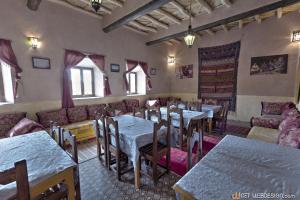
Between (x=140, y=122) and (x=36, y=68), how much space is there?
2.76 meters

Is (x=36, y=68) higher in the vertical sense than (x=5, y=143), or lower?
higher

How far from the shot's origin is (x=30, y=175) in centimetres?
110

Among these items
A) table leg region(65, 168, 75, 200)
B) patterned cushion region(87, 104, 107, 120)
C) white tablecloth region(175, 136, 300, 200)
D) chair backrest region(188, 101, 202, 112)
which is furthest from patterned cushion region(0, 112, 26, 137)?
chair backrest region(188, 101, 202, 112)

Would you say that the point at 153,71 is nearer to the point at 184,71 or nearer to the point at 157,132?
the point at 184,71

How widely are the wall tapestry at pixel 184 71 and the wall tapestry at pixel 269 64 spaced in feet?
6.93

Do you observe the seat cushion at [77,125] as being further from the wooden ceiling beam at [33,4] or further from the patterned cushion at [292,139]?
the patterned cushion at [292,139]

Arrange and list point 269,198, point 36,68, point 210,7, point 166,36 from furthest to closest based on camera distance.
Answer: point 166,36
point 210,7
point 36,68
point 269,198

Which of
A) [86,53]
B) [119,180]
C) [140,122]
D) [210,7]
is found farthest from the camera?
[86,53]

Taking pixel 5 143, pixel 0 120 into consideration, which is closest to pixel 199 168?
pixel 5 143

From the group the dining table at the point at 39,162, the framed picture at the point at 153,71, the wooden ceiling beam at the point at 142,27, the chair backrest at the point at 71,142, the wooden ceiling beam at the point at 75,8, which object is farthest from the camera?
Result: the framed picture at the point at 153,71

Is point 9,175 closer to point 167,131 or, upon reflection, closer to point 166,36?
point 167,131

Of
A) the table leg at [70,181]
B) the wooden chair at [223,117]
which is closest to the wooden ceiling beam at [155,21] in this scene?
the wooden chair at [223,117]

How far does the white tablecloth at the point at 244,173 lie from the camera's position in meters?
0.89

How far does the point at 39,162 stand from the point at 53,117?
2.51 metres
